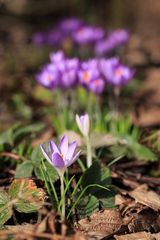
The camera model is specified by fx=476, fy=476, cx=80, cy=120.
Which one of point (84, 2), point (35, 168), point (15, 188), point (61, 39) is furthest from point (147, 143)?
point (84, 2)

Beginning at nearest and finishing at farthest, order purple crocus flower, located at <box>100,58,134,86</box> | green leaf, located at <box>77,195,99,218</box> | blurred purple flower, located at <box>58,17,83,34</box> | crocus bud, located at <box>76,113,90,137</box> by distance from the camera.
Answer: green leaf, located at <box>77,195,99,218</box> < crocus bud, located at <box>76,113,90,137</box> < purple crocus flower, located at <box>100,58,134,86</box> < blurred purple flower, located at <box>58,17,83,34</box>

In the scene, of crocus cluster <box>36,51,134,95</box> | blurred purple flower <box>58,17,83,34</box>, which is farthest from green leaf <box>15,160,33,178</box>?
blurred purple flower <box>58,17,83,34</box>

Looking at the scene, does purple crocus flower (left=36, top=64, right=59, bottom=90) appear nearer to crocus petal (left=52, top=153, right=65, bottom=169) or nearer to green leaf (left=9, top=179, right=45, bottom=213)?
green leaf (left=9, top=179, right=45, bottom=213)

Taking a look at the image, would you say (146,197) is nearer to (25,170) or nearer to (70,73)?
(25,170)

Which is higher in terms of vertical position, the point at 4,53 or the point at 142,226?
the point at 4,53

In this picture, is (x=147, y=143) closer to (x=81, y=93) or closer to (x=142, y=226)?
(x=142, y=226)

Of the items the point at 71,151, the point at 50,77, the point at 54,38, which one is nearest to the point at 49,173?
the point at 71,151
